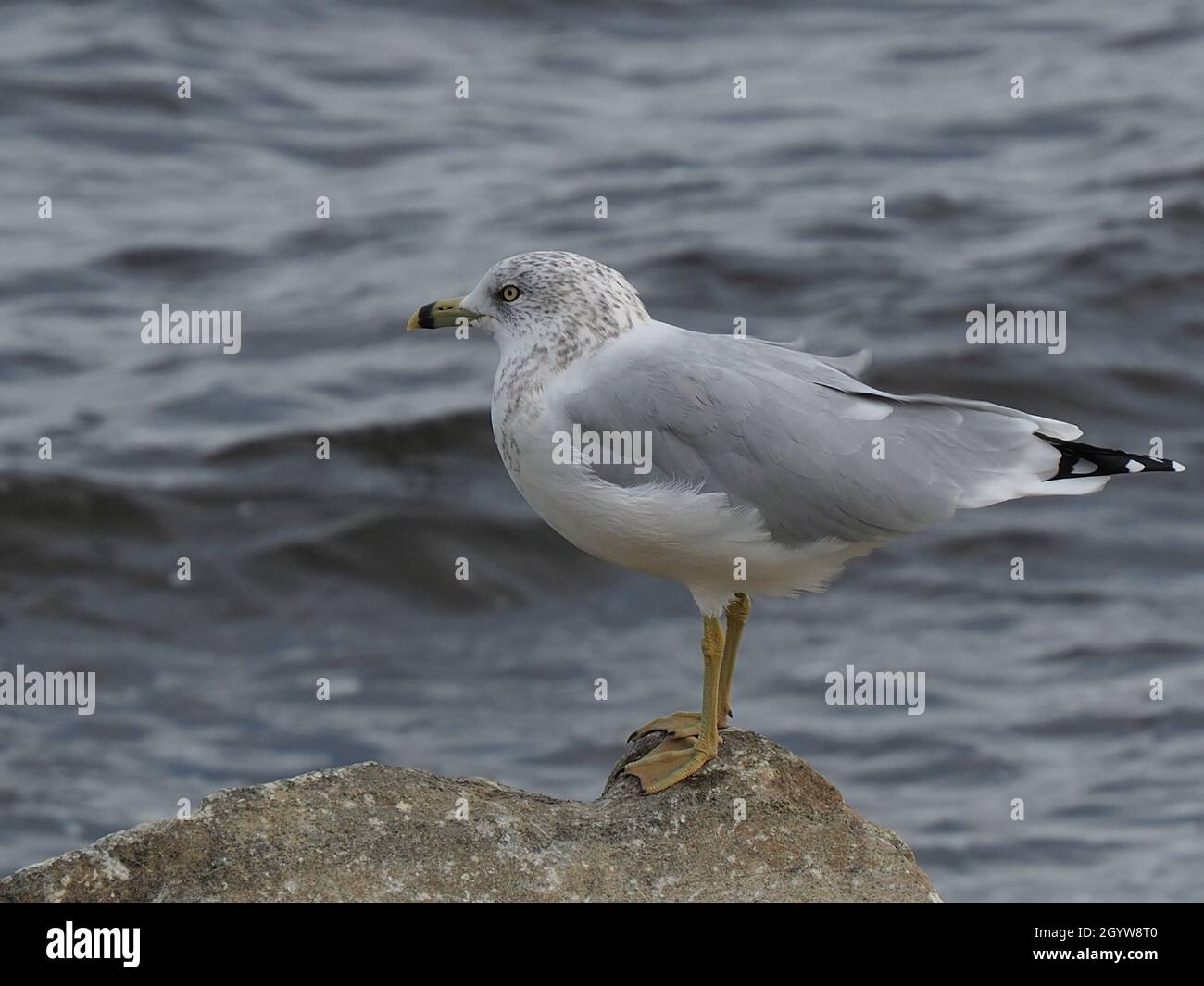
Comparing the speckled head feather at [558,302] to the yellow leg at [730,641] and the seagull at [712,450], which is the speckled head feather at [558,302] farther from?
the yellow leg at [730,641]

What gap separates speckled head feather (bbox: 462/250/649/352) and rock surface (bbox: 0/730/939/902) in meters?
1.58

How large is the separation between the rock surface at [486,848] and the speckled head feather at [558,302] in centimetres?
158

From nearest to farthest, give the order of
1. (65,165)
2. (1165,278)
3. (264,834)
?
(264,834), (1165,278), (65,165)

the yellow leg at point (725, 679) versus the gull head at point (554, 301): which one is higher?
the gull head at point (554, 301)

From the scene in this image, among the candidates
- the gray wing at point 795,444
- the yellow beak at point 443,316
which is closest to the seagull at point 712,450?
the gray wing at point 795,444

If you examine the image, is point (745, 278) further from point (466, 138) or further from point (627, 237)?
point (466, 138)

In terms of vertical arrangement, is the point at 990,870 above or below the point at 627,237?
below

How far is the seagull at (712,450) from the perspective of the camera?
6.00 metres

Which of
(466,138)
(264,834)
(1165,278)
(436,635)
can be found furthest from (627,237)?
(264,834)

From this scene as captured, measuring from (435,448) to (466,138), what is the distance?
7.20 metres

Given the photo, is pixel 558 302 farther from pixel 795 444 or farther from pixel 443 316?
pixel 795 444

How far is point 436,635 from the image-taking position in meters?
13.8

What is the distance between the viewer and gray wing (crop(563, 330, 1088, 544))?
19.8 feet

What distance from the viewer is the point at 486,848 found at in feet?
18.8
